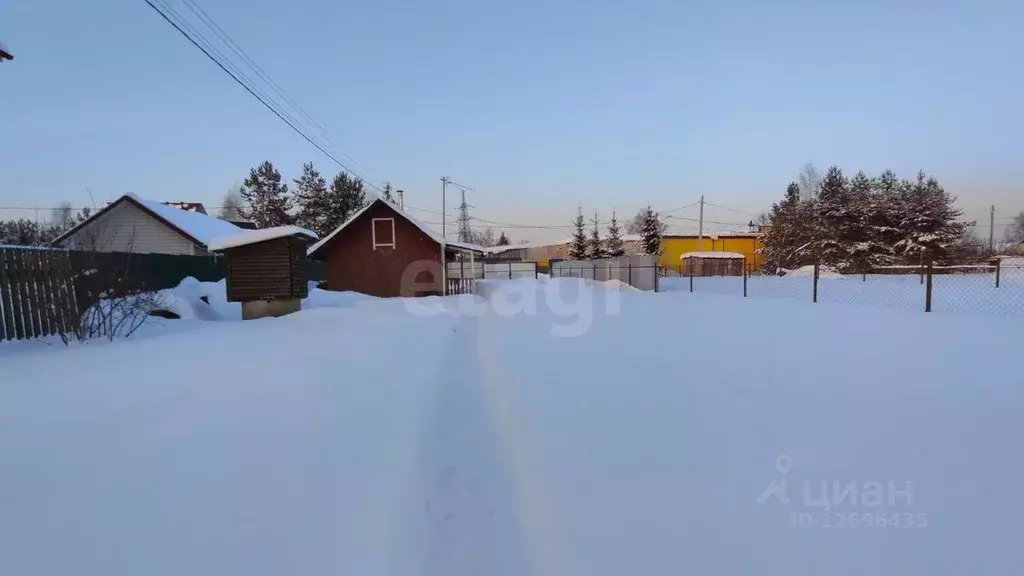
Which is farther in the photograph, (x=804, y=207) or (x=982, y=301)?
(x=804, y=207)

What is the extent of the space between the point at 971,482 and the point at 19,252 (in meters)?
10.6

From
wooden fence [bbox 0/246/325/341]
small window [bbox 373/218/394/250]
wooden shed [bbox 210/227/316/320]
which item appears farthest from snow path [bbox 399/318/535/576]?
small window [bbox 373/218/394/250]

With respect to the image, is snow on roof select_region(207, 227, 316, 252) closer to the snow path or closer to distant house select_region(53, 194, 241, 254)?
the snow path

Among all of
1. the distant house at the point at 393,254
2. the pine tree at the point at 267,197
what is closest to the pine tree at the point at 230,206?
the pine tree at the point at 267,197

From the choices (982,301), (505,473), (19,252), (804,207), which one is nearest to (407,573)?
(505,473)

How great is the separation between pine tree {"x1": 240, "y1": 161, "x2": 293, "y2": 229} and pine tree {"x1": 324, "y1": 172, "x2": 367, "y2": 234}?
4.66m

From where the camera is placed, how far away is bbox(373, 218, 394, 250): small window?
65.0ft

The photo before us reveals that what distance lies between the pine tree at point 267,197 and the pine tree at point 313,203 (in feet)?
4.13

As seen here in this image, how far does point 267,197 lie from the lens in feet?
139

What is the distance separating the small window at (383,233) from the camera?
65.0 feet

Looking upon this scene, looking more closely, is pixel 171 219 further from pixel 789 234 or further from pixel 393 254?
pixel 789 234

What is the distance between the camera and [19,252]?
22.1 ft

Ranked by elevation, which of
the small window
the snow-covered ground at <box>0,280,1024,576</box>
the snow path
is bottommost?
the snow path

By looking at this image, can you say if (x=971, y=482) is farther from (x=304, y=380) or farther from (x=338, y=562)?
(x=304, y=380)
